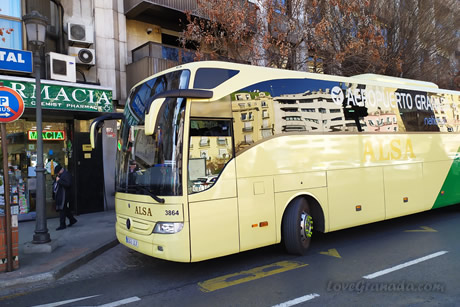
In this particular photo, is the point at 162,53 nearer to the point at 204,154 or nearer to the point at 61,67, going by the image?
the point at 61,67

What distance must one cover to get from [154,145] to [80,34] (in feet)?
28.1

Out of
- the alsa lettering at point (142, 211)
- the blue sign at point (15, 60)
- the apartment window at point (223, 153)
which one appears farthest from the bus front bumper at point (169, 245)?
the blue sign at point (15, 60)

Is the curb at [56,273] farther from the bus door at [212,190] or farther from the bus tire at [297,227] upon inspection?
the bus tire at [297,227]

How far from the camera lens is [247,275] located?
555 centimetres

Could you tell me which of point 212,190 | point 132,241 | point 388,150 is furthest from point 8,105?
point 388,150

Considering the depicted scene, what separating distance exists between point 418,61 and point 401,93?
7.76m

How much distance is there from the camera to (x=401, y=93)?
854 centimetres

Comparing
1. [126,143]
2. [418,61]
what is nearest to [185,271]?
[126,143]

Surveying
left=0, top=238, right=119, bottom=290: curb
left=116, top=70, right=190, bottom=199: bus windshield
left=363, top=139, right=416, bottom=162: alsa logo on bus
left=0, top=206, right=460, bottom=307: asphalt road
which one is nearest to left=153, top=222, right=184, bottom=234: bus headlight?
left=116, top=70, right=190, bottom=199: bus windshield

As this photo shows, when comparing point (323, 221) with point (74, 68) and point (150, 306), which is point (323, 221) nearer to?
point (150, 306)

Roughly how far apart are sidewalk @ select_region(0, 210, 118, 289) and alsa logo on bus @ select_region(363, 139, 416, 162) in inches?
242

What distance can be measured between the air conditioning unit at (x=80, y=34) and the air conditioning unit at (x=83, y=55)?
29 cm

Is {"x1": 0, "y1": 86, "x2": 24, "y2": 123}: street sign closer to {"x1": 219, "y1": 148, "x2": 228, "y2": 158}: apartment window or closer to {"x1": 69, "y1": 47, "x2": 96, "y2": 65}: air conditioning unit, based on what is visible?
{"x1": 219, "y1": 148, "x2": 228, "y2": 158}: apartment window

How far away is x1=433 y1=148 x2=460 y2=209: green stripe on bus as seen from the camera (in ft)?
30.2
